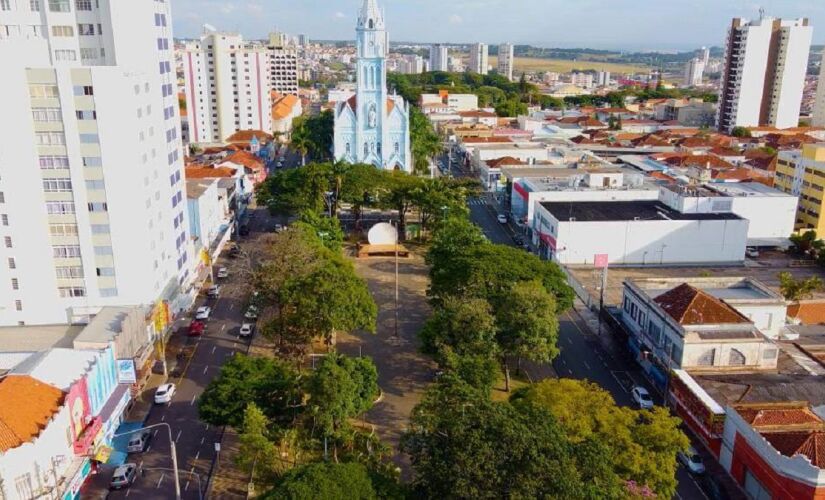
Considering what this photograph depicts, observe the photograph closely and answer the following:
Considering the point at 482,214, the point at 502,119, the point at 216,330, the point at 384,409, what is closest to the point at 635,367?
the point at 384,409

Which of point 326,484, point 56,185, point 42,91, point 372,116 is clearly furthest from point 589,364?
point 372,116

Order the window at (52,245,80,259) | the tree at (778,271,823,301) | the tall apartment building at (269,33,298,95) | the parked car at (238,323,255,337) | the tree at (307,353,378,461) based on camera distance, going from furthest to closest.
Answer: the tall apartment building at (269,33,298,95) → the tree at (778,271,823,301) → the parked car at (238,323,255,337) → the window at (52,245,80,259) → the tree at (307,353,378,461)

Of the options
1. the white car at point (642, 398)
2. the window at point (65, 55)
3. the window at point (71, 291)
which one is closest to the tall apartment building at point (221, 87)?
the window at point (65, 55)

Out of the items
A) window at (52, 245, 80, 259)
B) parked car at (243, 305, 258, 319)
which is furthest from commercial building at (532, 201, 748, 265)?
window at (52, 245, 80, 259)

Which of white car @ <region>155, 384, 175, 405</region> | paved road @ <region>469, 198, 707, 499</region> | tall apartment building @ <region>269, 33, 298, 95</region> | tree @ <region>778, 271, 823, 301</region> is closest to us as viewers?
white car @ <region>155, 384, 175, 405</region>

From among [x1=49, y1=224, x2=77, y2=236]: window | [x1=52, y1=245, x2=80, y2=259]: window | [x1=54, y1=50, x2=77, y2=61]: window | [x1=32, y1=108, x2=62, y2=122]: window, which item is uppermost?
[x1=54, y1=50, x2=77, y2=61]: window

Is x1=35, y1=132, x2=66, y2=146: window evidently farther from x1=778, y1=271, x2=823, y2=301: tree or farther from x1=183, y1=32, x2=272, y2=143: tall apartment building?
x1=183, y1=32, x2=272, y2=143: tall apartment building

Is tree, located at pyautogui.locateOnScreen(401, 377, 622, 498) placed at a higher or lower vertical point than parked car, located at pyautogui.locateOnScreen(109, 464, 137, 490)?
higher
